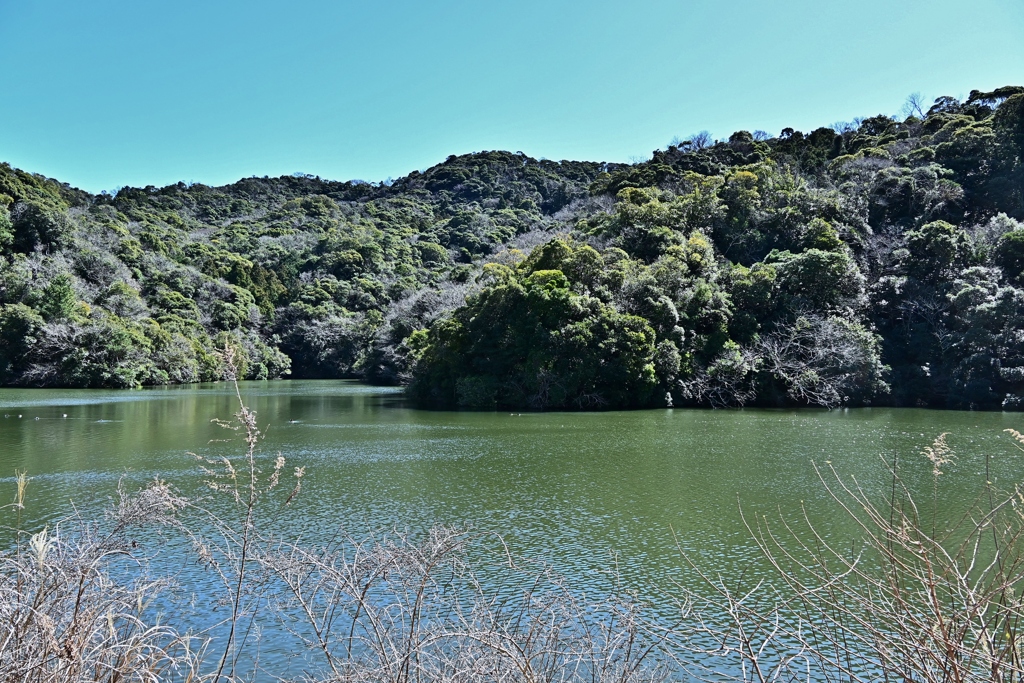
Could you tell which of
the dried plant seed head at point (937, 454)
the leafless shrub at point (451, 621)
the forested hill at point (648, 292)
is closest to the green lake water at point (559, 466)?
the leafless shrub at point (451, 621)

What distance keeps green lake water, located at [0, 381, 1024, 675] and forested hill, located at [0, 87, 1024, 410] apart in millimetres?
2953

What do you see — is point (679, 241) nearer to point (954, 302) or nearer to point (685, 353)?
point (685, 353)

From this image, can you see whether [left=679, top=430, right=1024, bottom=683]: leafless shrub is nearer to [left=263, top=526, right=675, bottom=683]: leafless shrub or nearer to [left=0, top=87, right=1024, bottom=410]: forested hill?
[left=263, top=526, right=675, bottom=683]: leafless shrub

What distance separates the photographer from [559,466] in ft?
50.9

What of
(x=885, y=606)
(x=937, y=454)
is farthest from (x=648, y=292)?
(x=937, y=454)

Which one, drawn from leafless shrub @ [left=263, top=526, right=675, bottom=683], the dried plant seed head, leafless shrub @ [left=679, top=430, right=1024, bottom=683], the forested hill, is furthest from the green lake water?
the forested hill

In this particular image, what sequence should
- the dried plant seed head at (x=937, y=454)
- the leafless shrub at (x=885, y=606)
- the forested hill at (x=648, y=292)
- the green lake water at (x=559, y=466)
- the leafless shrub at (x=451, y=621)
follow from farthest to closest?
1. the forested hill at (x=648, y=292)
2. the green lake water at (x=559, y=466)
3. the leafless shrub at (x=451, y=621)
4. the dried plant seed head at (x=937, y=454)
5. the leafless shrub at (x=885, y=606)

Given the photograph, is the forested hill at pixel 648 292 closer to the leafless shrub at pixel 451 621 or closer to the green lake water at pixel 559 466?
the green lake water at pixel 559 466

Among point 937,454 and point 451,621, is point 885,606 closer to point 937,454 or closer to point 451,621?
point 937,454

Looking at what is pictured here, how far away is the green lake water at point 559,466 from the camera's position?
1012 centimetres

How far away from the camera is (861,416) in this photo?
24516 millimetres

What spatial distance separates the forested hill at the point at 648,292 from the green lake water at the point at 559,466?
2.95 m

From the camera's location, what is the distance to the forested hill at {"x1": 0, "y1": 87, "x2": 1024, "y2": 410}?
28.0m

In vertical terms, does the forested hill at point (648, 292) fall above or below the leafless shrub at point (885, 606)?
above
